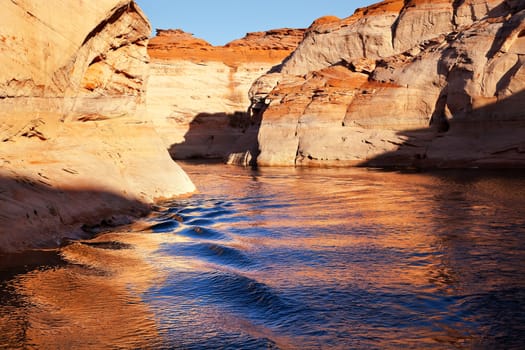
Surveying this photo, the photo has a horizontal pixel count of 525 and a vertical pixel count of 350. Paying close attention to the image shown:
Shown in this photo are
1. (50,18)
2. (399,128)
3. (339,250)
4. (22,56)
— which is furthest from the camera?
(399,128)

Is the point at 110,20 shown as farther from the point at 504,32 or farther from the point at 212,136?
the point at 212,136

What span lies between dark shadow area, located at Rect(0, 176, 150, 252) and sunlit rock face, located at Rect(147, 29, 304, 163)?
30.3 metres

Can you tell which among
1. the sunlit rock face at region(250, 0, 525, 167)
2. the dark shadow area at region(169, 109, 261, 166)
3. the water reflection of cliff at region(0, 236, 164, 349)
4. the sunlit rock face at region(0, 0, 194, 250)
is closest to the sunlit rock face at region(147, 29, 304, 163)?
the dark shadow area at region(169, 109, 261, 166)

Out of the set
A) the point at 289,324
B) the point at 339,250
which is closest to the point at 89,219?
the point at 339,250

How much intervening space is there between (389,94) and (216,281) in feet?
63.1

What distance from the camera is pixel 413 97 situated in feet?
68.7

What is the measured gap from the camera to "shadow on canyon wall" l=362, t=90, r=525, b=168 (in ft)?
55.1

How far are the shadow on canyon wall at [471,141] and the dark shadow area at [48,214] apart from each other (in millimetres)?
14371

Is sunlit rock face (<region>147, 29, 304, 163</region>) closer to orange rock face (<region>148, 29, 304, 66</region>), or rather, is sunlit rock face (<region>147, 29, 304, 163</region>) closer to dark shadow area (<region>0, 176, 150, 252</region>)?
orange rock face (<region>148, 29, 304, 66</region>)

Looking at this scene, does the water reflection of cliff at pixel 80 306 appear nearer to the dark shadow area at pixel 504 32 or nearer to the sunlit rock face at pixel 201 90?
the dark shadow area at pixel 504 32

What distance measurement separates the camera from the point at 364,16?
30375mm

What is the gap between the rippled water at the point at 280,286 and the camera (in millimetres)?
2801

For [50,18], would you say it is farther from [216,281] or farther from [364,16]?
[364,16]

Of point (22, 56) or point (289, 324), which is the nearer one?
point (289, 324)
